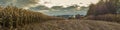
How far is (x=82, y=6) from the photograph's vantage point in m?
8.33

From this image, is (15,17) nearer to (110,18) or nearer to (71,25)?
(71,25)

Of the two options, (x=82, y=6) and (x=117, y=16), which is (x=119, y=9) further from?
(x=82, y=6)

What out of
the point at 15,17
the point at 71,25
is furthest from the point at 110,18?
the point at 15,17

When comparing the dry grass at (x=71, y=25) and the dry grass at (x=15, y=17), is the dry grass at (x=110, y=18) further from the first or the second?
the dry grass at (x=15, y=17)

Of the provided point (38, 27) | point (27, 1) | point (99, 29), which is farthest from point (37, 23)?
point (27, 1)

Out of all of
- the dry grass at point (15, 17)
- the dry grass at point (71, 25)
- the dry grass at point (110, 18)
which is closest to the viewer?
the dry grass at point (15, 17)

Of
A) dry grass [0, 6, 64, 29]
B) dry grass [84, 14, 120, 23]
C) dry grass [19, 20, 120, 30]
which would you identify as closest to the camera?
dry grass [0, 6, 64, 29]

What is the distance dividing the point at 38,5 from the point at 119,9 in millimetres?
2548

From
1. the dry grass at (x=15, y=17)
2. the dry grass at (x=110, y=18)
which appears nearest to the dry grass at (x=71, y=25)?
the dry grass at (x=15, y=17)

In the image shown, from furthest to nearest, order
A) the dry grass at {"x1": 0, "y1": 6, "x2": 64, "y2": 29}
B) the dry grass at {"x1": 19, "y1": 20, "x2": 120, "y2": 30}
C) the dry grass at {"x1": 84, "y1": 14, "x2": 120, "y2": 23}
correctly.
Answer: the dry grass at {"x1": 84, "y1": 14, "x2": 120, "y2": 23} → the dry grass at {"x1": 19, "y1": 20, "x2": 120, "y2": 30} → the dry grass at {"x1": 0, "y1": 6, "x2": 64, "y2": 29}

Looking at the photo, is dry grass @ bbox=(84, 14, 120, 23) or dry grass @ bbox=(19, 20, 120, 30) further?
dry grass @ bbox=(84, 14, 120, 23)

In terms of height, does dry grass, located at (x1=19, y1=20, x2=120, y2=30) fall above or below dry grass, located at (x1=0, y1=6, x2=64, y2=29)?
below

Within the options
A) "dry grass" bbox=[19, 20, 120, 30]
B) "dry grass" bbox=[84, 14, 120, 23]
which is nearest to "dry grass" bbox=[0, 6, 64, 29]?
"dry grass" bbox=[19, 20, 120, 30]

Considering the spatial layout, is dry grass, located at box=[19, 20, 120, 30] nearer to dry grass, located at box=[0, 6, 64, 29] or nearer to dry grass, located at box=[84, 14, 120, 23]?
dry grass, located at box=[0, 6, 64, 29]
